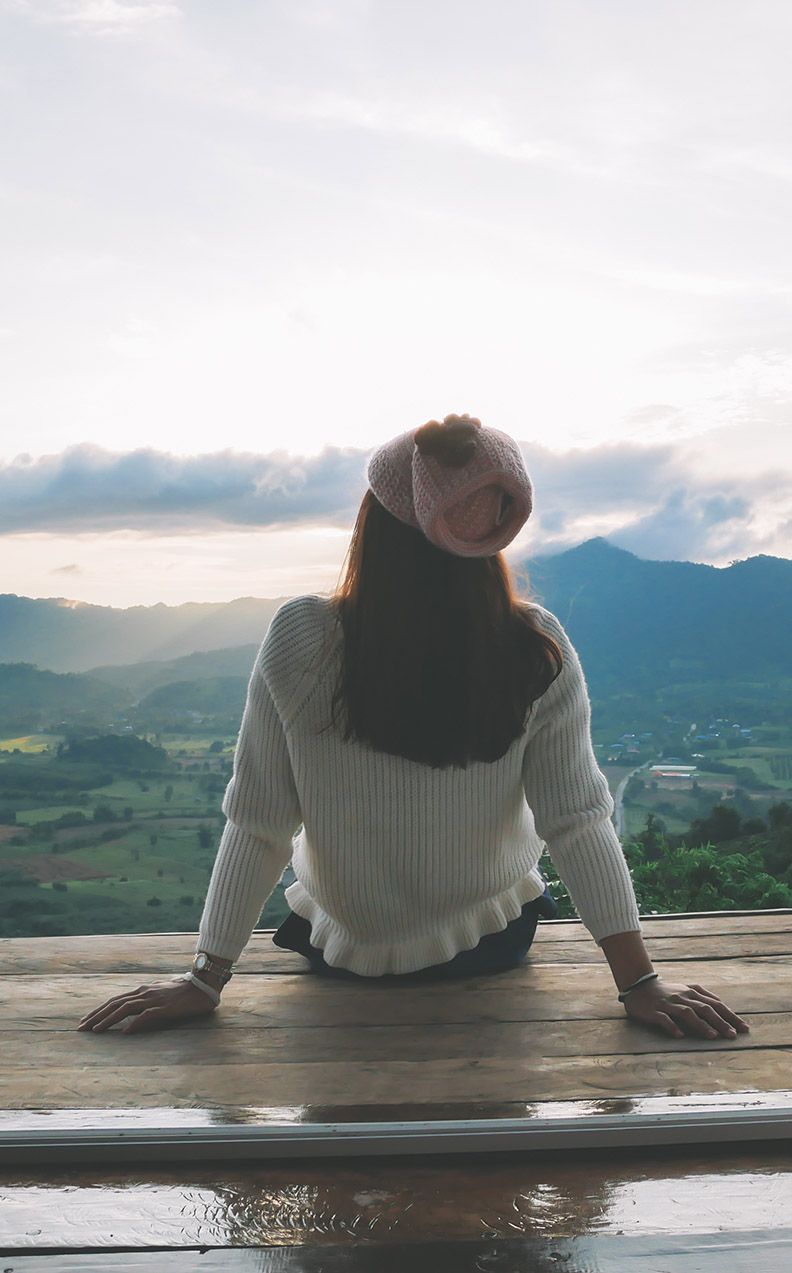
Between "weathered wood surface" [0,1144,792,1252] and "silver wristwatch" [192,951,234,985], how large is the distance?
15.8 inches

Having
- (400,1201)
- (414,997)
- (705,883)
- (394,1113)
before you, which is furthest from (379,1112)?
(705,883)

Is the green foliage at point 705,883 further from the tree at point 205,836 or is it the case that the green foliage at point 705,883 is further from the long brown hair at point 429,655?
the long brown hair at point 429,655

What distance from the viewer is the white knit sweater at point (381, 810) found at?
1.42m

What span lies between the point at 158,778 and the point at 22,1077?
6.70 ft

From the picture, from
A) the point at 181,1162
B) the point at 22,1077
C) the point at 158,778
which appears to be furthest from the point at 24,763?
the point at 181,1162

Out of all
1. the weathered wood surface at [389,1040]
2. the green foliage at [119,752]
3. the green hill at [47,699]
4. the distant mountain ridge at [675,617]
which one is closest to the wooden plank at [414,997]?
the weathered wood surface at [389,1040]

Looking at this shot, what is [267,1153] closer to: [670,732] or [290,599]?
[290,599]

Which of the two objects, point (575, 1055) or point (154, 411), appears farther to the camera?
point (154, 411)

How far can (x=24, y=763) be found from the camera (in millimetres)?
3445

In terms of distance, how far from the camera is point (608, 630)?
369cm

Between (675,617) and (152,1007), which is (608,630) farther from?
(152,1007)

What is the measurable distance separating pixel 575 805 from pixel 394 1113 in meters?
0.55

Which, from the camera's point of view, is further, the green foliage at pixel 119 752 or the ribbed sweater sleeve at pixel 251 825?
the green foliage at pixel 119 752

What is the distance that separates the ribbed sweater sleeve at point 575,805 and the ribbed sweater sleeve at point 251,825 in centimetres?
41
